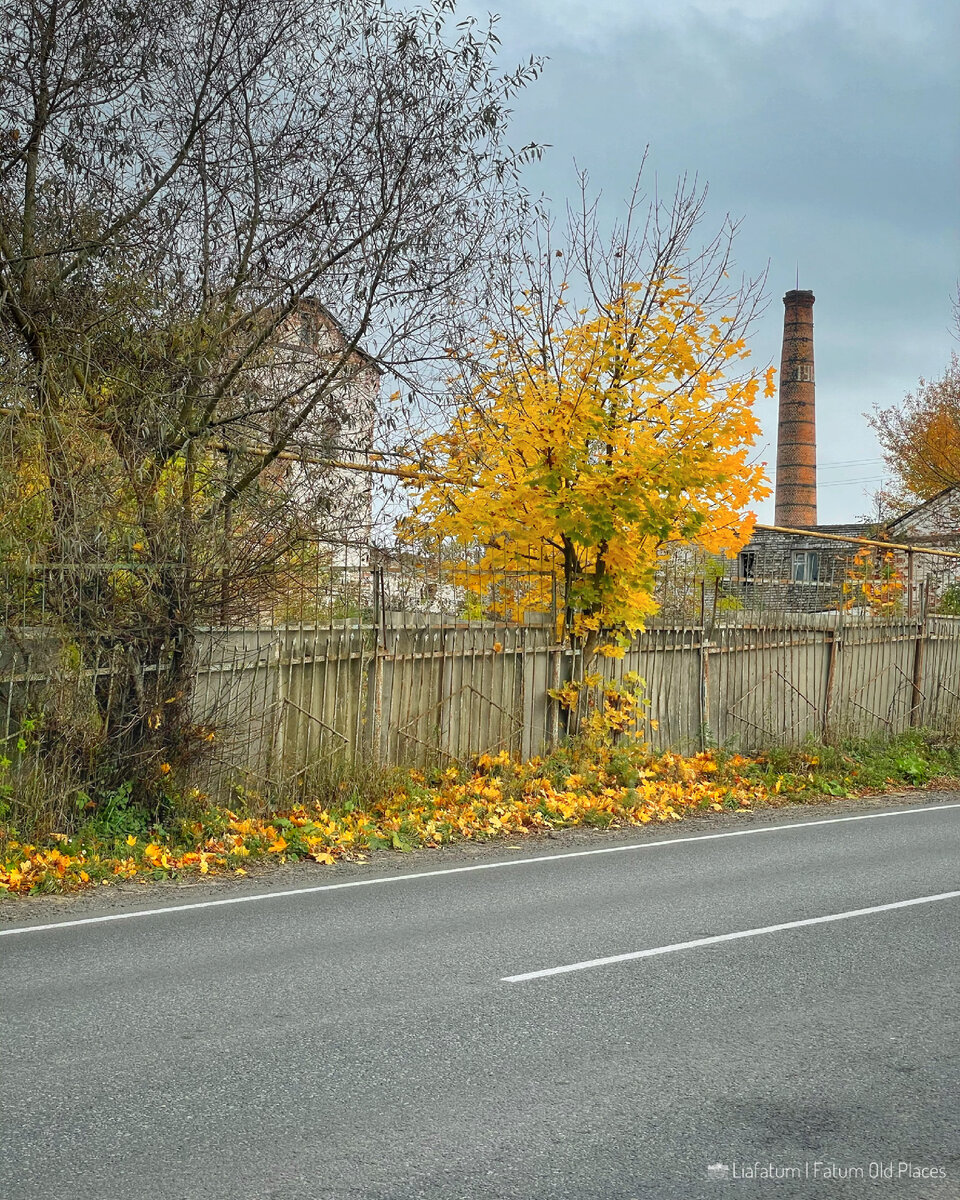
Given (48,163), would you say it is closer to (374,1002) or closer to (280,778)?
(280,778)

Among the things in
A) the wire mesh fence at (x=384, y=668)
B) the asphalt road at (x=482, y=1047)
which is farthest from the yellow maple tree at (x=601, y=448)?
the asphalt road at (x=482, y=1047)

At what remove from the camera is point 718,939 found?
725 cm

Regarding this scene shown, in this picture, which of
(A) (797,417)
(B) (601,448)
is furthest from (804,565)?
(B) (601,448)

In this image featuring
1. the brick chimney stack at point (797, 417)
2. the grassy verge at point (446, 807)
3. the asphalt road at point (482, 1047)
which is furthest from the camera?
the brick chimney stack at point (797, 417)

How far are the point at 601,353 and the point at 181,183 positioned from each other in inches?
191

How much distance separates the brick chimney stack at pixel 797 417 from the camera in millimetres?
55938

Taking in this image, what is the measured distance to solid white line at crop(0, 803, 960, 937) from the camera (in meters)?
7.61

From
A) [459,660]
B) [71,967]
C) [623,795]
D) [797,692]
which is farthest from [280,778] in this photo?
[797,692]

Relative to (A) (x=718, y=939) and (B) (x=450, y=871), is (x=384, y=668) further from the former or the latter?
(A) (x=718, y=939)

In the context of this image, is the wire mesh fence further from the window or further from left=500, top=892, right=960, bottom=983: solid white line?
the window

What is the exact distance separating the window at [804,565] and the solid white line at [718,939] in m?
32.9

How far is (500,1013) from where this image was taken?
5723 mm

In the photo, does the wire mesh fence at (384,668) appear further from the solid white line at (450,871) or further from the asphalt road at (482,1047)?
the asphalt road at (482,1047)

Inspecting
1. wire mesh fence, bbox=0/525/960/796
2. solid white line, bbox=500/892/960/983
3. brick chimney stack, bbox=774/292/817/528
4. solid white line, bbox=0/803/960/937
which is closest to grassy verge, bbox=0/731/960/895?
wire mesh fence, bbox=0/525/960/796
